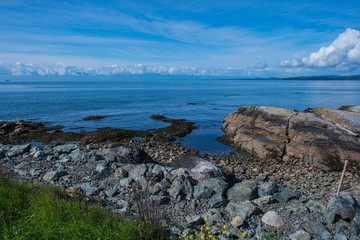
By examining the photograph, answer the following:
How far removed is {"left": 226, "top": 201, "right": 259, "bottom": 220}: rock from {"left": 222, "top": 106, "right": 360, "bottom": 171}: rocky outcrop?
30.5ft

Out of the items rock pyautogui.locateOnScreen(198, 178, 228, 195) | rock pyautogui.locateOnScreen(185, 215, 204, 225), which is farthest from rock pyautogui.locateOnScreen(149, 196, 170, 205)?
rock pyautogui.locateOnScreen(198, 178, 228, 195)

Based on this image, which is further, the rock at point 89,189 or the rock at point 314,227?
the rock at point 89,189

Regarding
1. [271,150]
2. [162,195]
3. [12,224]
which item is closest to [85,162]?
[162,195]

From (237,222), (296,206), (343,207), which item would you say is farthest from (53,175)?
(343,207)

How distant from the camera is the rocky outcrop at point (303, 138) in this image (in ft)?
49.1

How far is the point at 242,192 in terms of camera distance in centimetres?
921

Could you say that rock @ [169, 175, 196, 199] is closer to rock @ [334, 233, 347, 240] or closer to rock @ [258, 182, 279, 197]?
rock @ [258, 182, 279, 197]

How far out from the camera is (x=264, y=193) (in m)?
9.41

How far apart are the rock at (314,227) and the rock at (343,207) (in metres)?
0.55

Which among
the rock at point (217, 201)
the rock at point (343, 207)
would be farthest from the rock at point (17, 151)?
the rock at point (343, 207)

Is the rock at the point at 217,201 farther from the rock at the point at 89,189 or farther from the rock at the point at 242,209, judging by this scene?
the rock at the point at 89,189

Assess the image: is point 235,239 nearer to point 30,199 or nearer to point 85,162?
point 30,199

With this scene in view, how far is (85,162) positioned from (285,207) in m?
10.4

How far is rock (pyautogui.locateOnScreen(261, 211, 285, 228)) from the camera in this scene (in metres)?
7.12
